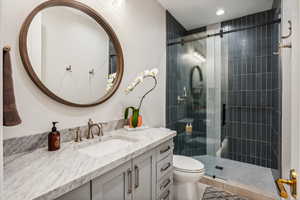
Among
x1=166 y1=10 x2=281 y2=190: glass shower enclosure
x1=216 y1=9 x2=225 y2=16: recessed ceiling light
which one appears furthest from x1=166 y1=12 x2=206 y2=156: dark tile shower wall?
x1=216 y1=9 x2=225 y2=16: recessed ceiling light

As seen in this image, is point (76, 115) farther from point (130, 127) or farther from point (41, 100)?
point (130, 127)

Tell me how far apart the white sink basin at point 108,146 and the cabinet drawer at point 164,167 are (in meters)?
0.33

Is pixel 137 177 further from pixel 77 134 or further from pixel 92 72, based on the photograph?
pixel 92 72

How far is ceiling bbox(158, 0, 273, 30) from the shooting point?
2291 mm

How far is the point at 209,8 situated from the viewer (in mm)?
2438

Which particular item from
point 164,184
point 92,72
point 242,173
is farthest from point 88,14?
point 242,173

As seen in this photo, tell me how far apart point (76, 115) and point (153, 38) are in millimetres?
1543

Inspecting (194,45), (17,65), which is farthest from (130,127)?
(194,45)

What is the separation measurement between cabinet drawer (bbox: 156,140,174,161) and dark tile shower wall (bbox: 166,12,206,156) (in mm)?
915

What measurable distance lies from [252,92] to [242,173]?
4.43ft

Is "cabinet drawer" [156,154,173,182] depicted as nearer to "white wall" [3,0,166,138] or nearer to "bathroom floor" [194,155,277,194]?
"white wall" [3,0,166,138]

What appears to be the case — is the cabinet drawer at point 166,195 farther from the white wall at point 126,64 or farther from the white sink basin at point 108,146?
the white wall at point 126,64

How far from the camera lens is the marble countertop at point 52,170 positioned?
2.00 ft

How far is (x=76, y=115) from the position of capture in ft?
4.29
